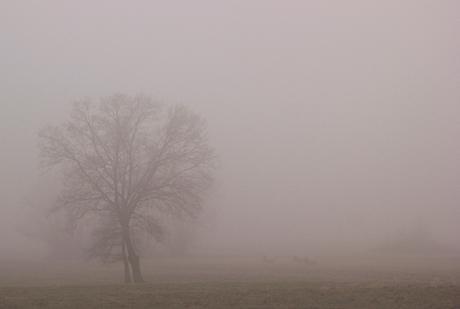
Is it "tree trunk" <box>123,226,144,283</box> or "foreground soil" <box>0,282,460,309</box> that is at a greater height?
"tree trunk" <box>123,226,144,283</box>

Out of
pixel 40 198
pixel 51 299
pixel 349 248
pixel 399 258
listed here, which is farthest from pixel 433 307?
pixel 40 198

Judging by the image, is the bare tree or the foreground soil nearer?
the foreground soil

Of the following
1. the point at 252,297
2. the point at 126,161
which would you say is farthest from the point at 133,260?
the point at 252,297

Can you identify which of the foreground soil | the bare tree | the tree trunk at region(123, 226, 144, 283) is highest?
the bare tree

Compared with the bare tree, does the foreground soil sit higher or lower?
lower

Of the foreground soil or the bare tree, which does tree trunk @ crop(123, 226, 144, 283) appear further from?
the foreground soil

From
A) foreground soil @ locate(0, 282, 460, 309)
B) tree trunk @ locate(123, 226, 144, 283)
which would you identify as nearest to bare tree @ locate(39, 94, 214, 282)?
tree trunk @ locate(123, 226, 144, 283)

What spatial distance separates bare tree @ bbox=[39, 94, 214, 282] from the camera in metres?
35.4

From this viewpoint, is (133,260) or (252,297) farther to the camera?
(133,260)

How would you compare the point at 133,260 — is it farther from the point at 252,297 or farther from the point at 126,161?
the point at 252,297

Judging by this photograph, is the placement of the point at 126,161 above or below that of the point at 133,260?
above

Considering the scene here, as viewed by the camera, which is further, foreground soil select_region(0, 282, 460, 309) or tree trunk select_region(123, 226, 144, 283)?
tree trunk select_region(123, 226, 144, 283)

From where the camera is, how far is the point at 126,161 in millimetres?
35500

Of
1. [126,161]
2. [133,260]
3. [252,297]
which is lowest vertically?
[252,297]
